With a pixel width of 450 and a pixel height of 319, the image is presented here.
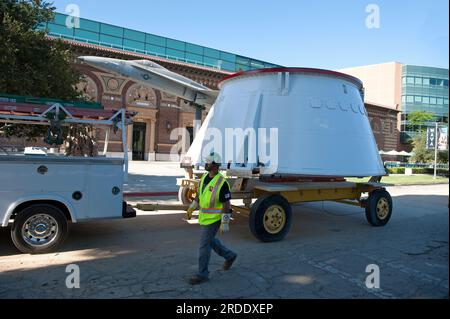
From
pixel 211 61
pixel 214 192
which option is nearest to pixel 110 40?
pixel 211 61

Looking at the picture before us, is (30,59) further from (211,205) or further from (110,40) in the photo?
(110,40)

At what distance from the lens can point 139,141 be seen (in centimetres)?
3625

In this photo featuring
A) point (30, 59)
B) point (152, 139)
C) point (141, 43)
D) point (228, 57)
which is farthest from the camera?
point (228, 57)

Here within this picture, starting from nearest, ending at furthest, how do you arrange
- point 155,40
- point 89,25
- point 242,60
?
1. point 89,25
2. point 155,40
3. point 242,60

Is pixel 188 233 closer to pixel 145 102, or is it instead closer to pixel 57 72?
A: pixel 57 72

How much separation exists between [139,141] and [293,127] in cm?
3057

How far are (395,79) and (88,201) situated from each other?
3136 inches

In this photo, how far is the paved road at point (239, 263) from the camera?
4.32 meters

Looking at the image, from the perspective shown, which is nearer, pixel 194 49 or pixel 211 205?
pixel 211 205

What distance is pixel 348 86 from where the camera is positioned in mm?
8398

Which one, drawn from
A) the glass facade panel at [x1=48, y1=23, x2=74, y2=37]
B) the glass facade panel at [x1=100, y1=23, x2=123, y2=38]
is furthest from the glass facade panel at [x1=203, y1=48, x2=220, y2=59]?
the glass facade panel at [x1=48, y1=23, x2=74, y2=37]

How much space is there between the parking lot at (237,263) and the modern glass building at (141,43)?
98.3ft

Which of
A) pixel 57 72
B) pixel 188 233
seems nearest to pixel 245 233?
pixel 188 233

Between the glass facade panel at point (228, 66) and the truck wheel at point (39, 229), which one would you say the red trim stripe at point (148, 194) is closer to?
the truck wheel at point (39, 229)
